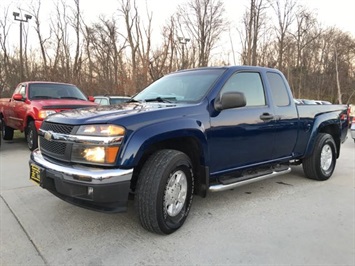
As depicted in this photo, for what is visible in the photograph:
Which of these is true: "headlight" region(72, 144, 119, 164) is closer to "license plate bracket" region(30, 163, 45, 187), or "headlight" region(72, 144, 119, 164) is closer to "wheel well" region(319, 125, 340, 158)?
"license plate bracket" region(30, 163, 45, 187)

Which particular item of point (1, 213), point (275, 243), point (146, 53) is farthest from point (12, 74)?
point (275, 243)

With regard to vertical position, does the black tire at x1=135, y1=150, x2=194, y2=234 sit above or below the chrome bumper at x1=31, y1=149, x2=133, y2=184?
below

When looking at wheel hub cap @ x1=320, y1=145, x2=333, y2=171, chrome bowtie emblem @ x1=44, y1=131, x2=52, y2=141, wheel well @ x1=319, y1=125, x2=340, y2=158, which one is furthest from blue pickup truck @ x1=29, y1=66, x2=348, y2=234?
wheel well @ x1=319, y1=125, x2=340, y2=158

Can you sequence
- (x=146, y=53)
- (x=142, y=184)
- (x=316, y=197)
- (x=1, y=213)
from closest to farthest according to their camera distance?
(x=142, y=184) < (x=1, y=213) < (x=316, y=197) < (x=146, y=53)

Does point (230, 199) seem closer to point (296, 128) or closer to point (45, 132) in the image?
point (296, 128)

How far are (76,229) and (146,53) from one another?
22.1 metres

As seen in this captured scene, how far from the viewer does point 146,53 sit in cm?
2420

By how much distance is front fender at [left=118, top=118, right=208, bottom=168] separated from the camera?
2891mm

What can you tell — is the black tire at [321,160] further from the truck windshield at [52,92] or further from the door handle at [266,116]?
the truck windshield at [52,92]

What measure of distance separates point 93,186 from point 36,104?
18.0 ft

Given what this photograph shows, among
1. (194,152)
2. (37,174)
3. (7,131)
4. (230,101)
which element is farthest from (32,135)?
(230,101)

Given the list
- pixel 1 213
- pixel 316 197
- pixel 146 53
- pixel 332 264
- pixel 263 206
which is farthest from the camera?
pixel 146 53

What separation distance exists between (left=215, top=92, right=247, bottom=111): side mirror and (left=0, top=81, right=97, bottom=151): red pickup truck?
481cm

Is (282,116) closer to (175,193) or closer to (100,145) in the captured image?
(175,193)
